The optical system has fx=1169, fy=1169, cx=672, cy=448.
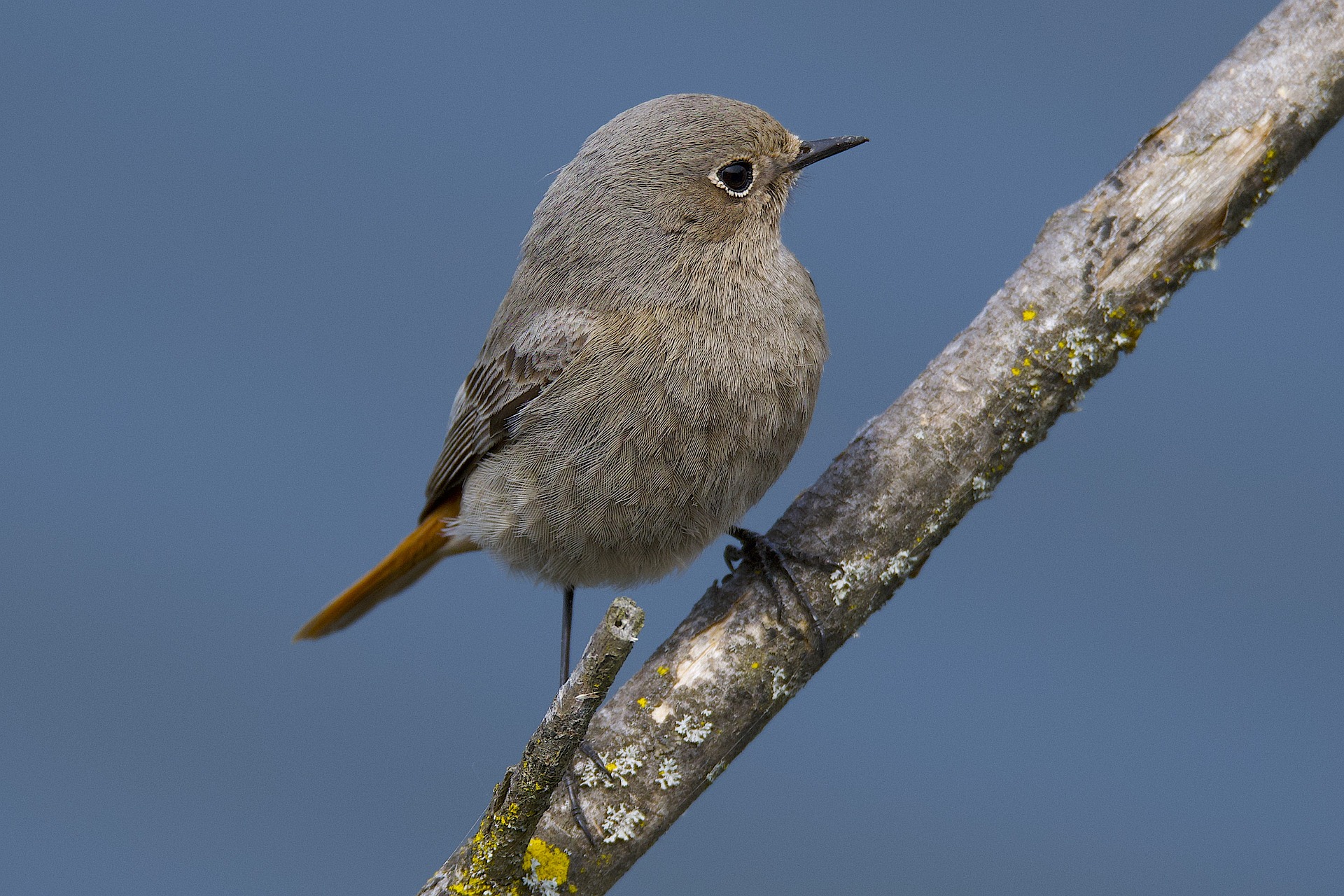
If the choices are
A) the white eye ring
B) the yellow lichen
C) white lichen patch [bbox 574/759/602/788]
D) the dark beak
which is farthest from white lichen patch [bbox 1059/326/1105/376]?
the yellow lichen

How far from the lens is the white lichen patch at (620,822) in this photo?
2.88 metres

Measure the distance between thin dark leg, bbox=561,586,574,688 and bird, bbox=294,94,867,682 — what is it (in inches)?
10.5

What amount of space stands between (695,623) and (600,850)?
0.64 metres

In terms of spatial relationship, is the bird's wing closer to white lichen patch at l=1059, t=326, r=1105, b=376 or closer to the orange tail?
the orange tail

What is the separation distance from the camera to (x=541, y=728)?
2309mm

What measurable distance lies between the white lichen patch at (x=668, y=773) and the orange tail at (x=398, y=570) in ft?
4.35

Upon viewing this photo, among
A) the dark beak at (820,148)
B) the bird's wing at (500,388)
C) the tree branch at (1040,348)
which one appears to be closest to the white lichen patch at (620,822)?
the tree branch at (1040,348)

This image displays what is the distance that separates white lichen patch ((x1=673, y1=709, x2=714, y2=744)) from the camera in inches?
116

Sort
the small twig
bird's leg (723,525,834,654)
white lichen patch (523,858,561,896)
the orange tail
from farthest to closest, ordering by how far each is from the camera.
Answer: the orange tail
bird's leg (723,525,834,654)
white lichen patch (523,858,561,896)
the small twig

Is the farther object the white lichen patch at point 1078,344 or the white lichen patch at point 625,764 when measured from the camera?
the white lichen patch at point 1078,344

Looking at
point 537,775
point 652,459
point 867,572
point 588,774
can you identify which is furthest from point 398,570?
point 537,775

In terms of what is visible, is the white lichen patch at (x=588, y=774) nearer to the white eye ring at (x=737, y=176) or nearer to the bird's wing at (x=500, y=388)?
the bird's wing at (x=500, y=388)

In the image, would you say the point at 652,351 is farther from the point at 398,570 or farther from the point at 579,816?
the point at 398,570

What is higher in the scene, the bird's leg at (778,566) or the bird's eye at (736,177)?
the bird's eye at (736,177)
